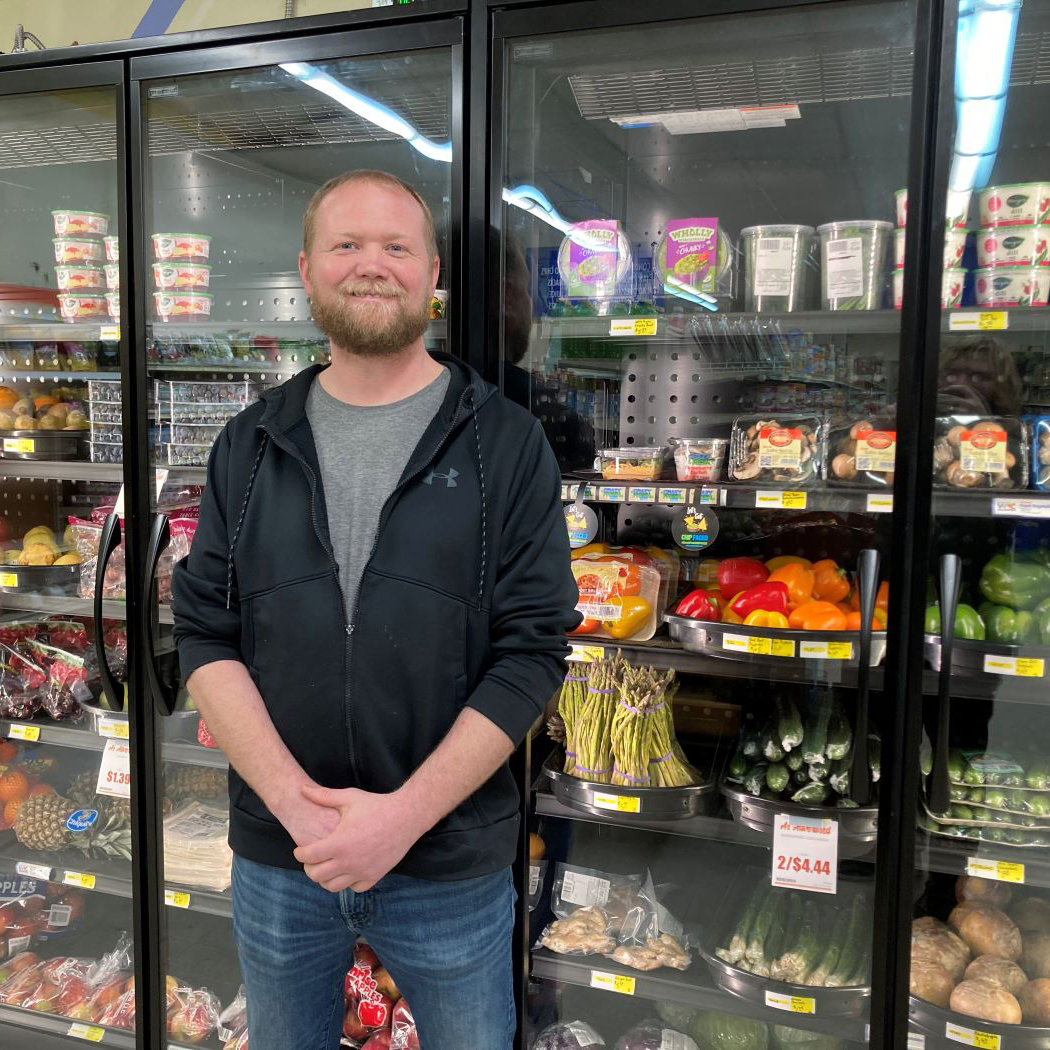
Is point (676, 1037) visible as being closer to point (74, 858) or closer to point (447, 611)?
point (447, 611)

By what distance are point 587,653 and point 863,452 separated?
2.28ft

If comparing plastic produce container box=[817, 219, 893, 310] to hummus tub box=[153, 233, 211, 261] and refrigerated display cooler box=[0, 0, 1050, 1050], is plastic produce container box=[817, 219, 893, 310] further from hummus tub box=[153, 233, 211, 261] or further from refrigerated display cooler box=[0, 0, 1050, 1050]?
hummus tub box=[153, 233, 211, 261]

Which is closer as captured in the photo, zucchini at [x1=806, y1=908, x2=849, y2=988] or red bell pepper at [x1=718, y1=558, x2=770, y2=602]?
zucchini at [x1=806, y1=908, x2=849, y2=988]

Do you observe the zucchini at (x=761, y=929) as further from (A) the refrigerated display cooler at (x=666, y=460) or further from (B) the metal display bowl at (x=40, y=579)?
(B) the metal display bowl at (x=40, y=579)

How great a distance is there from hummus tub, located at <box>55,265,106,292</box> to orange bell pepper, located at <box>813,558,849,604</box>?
200 cm

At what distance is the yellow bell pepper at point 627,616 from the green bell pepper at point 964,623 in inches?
22.7

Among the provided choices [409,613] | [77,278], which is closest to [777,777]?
[409,613]

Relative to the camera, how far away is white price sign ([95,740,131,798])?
7.41ft

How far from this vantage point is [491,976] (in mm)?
1574

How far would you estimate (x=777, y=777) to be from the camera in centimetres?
188

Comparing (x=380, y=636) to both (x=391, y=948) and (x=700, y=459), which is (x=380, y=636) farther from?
(x=700, y=459)

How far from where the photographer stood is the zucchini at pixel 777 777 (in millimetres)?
1871

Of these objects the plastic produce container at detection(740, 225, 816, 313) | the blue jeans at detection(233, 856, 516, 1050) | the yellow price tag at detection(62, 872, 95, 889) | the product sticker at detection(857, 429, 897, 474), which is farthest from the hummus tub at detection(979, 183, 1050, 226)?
the yellow price tag at detection(62, 872, 95, 889)

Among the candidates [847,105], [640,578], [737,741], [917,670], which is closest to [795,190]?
[847,105]
